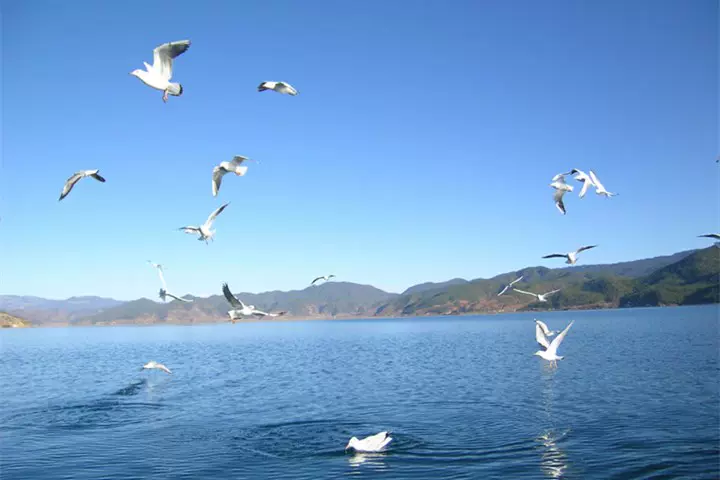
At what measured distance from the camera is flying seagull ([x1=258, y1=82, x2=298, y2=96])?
1720 centimetres

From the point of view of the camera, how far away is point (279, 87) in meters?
17.4

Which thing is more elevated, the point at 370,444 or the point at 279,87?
the point at 279,87

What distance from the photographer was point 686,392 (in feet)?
105

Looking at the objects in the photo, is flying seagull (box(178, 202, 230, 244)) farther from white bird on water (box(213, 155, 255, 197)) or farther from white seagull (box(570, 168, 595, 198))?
white seagull (box(570, 168, 595, 198))

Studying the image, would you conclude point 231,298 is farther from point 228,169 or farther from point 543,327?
point 543,327

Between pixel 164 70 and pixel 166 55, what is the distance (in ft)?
1.68

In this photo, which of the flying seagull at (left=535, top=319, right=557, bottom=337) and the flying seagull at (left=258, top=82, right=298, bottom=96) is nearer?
the flying seagull at (left=258, top=82, right=298, bottom=96)

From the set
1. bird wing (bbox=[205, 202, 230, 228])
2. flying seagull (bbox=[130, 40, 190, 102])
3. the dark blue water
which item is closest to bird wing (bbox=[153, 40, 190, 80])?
flying seagull (bbox=[130, 40, 190, 102])

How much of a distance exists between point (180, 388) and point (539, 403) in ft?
83.7

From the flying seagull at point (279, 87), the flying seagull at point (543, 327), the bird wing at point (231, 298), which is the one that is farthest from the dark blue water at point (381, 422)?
the flying seagull at point (279, 87)

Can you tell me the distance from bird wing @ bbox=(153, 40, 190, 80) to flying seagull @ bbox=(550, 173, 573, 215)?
53.4 feet

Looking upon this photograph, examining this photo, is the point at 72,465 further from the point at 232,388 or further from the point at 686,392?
the point at 686,392

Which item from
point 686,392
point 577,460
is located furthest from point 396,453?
point 686,392

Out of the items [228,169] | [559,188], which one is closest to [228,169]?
[228,169]
